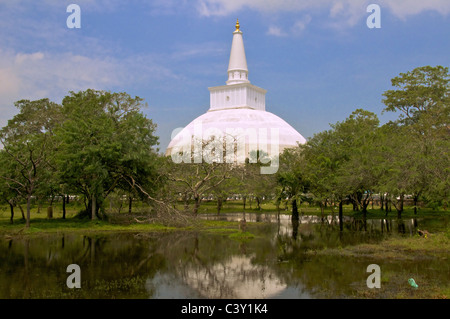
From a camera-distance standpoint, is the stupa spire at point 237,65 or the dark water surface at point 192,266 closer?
the dark water surface at point 192,266

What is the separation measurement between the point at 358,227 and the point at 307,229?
9.66 feet

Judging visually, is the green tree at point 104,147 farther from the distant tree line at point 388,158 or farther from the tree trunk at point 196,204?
the distant tree line at point 388,158

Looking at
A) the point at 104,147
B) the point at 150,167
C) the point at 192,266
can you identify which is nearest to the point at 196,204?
the point at 150,167

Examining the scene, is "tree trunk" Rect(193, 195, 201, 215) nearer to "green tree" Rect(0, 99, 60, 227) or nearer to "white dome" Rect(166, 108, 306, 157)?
"green tree" Rect(0, 99, 60, 227)

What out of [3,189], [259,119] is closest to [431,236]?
[3,189]

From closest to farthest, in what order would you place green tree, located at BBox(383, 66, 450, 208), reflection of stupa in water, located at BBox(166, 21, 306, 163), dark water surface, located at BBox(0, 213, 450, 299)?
1. dark water surface, located at BBox(0, 213, 450, 299)
2. green tree, located at BBox(383, 66, 450, 208)
3. reflection of stupa in water, located at BBox(166, 21, 306, 163)

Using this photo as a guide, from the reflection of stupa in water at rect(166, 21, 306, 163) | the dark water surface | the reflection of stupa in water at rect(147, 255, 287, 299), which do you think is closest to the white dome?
the reflection of stupa in water at rect(166, 21, 306, 163)

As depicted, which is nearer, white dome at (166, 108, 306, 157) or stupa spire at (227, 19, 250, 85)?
white dome at (166, 108, 306, 157)

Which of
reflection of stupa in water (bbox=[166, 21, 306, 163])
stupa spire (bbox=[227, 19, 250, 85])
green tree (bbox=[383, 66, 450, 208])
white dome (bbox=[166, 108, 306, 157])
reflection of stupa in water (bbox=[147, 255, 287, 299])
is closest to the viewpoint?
reflection of stupa in water (bbox=[147, 255, 287, 299])

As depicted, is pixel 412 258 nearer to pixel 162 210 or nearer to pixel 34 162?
pixel 162 210

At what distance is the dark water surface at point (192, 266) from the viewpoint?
423 inches

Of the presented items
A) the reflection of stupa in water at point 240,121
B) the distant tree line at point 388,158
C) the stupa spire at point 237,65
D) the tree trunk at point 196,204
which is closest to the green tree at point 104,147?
the tree trunk at point 196,204

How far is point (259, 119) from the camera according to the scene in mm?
59750

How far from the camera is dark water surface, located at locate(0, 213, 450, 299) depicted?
10.7m
